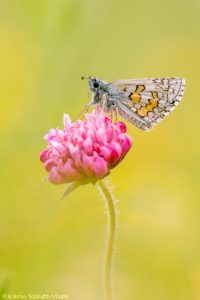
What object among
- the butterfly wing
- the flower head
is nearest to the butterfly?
the butterfly wing

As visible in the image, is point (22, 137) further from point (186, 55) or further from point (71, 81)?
point (186, 55)

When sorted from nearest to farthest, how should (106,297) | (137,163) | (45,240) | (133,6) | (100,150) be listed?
(106,297)
(100,150)
(45,240)
(137,163)
(133,6)

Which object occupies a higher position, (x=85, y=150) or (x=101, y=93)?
(x=101, y=93)

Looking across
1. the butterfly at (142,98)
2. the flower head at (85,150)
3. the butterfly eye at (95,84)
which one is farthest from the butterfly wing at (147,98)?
the flower head at (85,150)

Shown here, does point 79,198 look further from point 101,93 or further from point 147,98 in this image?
point 147,98

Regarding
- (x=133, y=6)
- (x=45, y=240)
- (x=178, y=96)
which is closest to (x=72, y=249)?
(x=45, y=240)

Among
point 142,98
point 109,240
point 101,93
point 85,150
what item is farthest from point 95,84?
point 109,240
